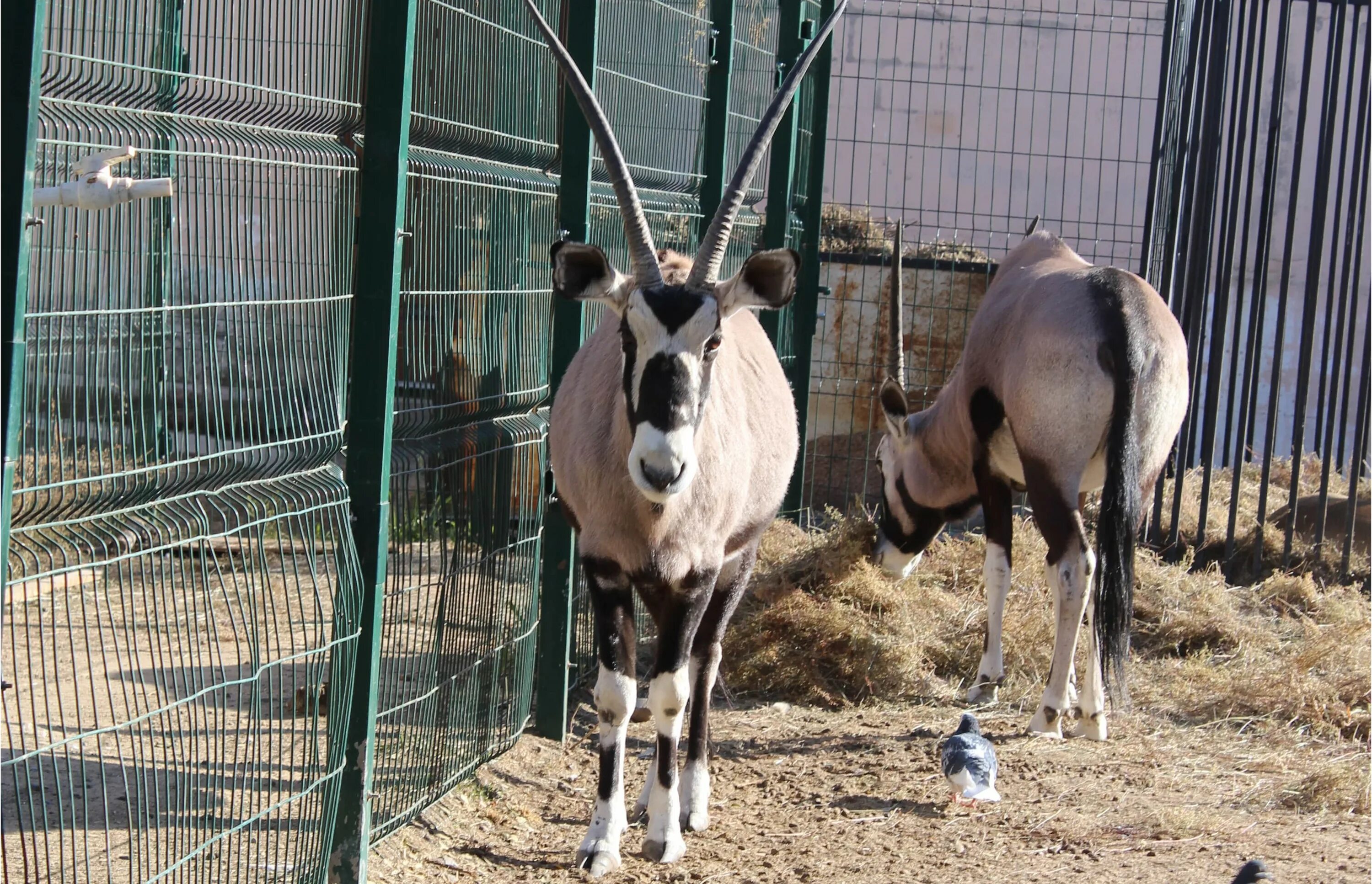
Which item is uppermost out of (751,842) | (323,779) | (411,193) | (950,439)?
(411,193)

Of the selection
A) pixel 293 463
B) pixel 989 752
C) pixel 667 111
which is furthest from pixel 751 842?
pixel 667 111

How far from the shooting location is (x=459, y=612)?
456cm

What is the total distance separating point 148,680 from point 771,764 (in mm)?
2540

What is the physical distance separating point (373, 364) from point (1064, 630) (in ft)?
10.9

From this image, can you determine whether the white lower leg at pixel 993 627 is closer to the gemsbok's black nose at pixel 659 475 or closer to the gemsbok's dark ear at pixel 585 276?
the gemsbok's dark ear at pixel 585 276

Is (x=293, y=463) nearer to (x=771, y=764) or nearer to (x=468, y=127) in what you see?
(x=468, y=127)

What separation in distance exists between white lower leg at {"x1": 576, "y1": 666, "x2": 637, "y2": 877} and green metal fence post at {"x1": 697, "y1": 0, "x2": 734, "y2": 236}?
2.85m

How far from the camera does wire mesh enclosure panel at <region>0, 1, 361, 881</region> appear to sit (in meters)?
2.70

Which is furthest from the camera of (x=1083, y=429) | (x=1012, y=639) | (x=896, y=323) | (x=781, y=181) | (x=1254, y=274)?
(x=1254, y=274)

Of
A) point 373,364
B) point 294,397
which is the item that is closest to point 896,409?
point 373,364

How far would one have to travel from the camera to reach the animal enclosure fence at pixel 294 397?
2.77 metres

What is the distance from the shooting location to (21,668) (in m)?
5.32

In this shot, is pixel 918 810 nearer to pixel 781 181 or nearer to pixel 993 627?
pixel 993 627

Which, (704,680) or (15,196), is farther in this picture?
(704,680)
